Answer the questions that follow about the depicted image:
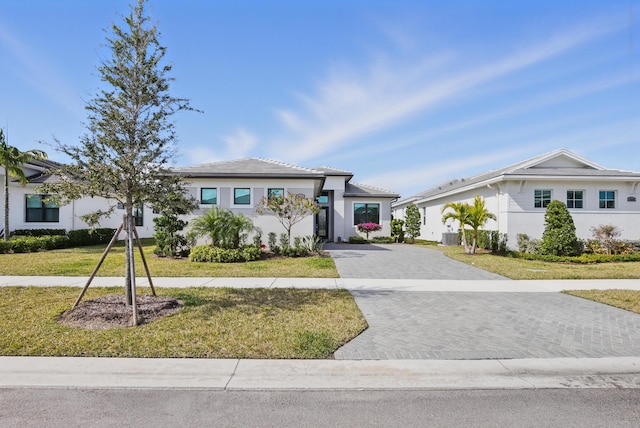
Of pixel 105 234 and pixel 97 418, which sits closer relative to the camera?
pixel 97 418

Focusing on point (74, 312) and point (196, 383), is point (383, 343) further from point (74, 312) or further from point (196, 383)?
point (74, 312)

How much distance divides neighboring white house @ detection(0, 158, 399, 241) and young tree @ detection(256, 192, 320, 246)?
0.50 meters

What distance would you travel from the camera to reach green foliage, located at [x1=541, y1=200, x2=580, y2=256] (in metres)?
15.3

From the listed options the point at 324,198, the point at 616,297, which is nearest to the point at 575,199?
the point at 616,297

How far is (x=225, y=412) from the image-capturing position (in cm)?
340

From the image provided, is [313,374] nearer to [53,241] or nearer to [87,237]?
[53,241]

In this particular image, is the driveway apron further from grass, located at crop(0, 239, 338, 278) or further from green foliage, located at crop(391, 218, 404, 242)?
green foliage, located at crop(391, 218, 404, 242)

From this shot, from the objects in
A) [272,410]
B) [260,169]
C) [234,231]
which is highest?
[260,169]

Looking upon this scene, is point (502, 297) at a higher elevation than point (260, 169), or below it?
below

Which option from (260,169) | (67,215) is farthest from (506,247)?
(67,215)

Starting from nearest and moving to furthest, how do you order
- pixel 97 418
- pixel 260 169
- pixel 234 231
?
pixel 97 418 → pixel 234 231 → pixel 260 169

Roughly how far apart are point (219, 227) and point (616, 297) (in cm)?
1278

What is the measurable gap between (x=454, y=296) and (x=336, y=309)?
3.23 meters

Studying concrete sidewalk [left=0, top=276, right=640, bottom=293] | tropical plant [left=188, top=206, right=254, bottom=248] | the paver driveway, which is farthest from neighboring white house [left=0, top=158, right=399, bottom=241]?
the paver driveway
